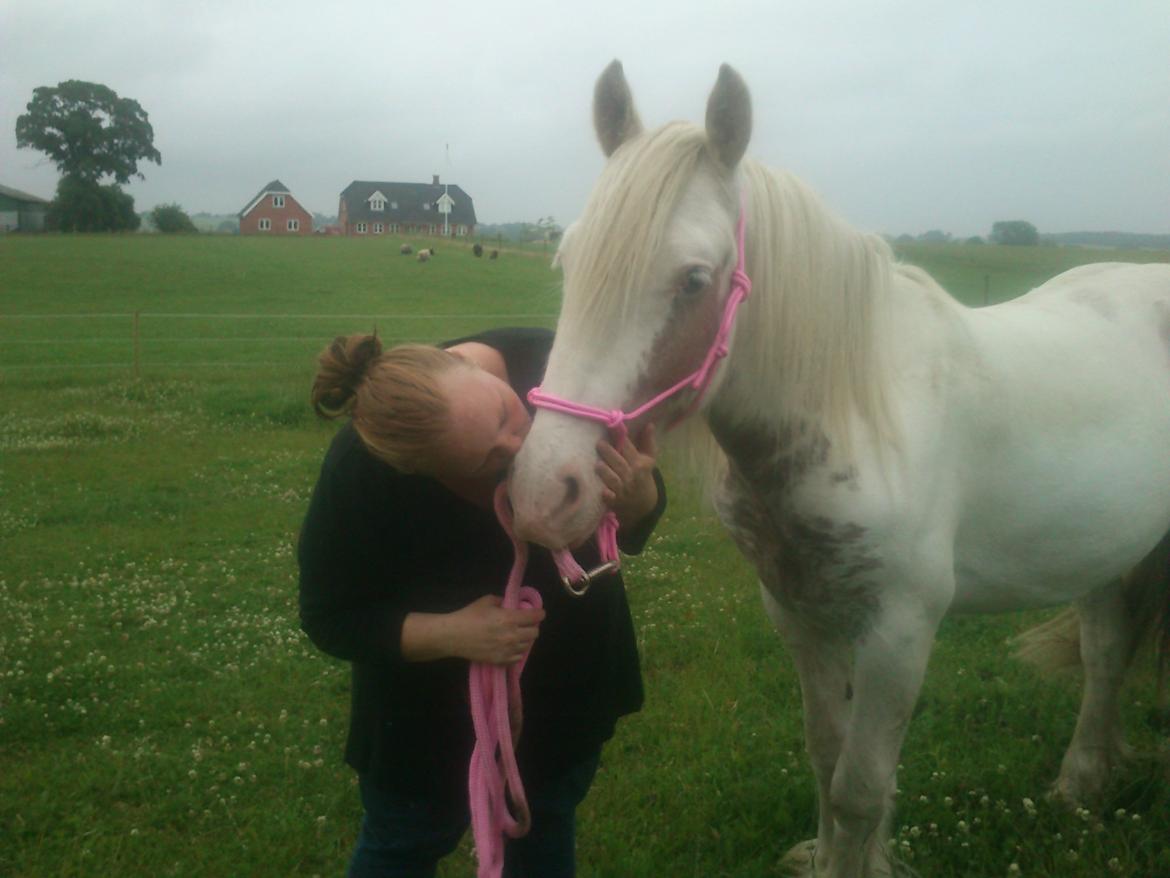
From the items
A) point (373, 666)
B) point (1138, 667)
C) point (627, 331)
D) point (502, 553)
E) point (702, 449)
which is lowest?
point (1138, 667)

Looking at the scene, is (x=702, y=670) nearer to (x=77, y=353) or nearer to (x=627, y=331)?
(x=627, y=331)

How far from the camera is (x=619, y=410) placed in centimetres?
175

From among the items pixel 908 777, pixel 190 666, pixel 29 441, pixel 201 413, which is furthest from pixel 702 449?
pixel 201 413

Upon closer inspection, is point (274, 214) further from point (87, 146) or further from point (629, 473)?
point (629, 473)

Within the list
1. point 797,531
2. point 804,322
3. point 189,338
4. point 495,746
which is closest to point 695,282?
point 804,322

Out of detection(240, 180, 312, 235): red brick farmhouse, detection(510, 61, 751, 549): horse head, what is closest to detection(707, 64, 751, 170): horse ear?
detection(510, 61, 751, 549): horse head

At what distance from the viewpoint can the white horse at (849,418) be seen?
1800 millimetres

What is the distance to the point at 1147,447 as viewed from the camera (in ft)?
9.13

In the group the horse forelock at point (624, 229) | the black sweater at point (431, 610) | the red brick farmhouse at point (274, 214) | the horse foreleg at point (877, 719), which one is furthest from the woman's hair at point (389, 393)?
the red brick farmhouse at point (274, 214)

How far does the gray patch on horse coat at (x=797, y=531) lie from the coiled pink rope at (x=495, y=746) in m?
0.62

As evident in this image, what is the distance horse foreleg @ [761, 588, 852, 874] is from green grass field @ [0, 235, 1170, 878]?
0.28m

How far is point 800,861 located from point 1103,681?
1327 millimetres

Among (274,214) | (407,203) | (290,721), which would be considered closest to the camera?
(290,721)

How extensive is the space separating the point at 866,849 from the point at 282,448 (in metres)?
7.50
